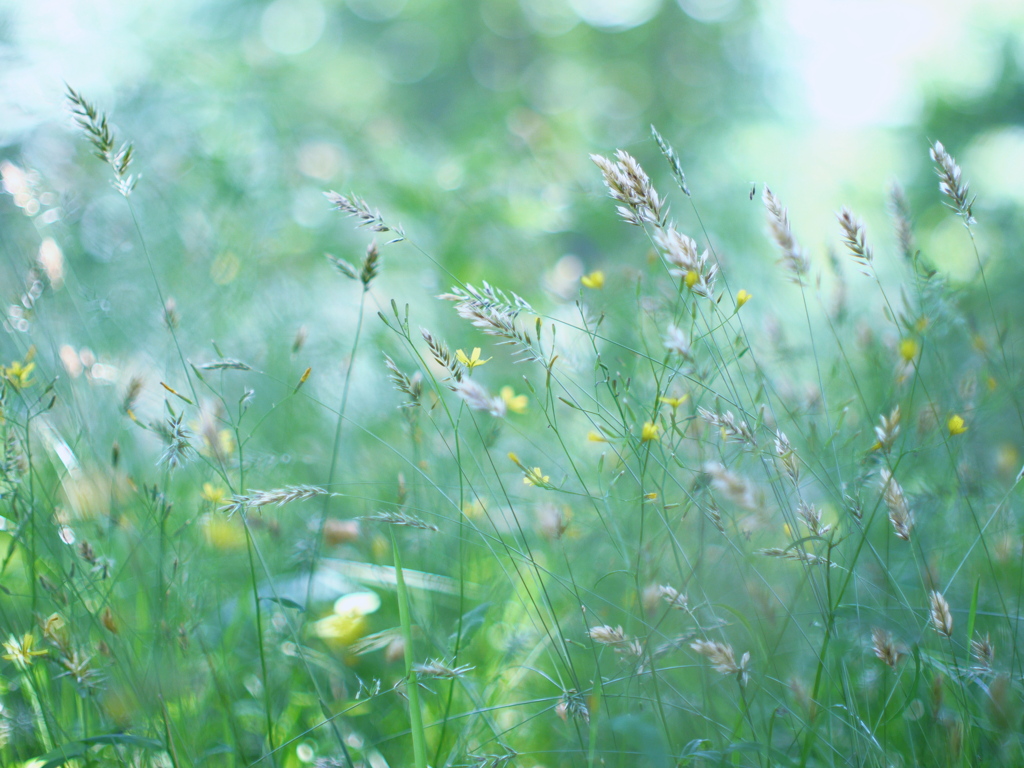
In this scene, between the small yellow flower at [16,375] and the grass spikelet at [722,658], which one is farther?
the small yellow flower at [16,375]

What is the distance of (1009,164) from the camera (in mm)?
3590

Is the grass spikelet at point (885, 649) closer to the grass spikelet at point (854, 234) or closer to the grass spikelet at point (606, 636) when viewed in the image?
the grass spikelet at point (606, 636)

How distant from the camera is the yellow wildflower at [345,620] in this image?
4.02 ft

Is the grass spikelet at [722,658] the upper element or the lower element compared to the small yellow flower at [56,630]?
lower

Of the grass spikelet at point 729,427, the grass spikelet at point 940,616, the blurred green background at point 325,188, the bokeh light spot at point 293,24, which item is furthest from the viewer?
the bokeh light spot at point 293,24

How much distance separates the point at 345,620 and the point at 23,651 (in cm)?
53

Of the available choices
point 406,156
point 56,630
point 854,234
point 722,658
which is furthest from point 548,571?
point 406,156

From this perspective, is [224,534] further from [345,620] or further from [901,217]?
[901,217]

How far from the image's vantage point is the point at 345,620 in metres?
1.25

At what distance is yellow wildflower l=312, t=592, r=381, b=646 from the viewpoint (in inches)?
48.3

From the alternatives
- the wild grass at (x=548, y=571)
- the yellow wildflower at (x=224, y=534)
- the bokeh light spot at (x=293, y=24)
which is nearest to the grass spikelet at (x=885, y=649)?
the wild grass at (x=548, y=571)

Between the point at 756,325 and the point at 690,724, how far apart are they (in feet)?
6.46

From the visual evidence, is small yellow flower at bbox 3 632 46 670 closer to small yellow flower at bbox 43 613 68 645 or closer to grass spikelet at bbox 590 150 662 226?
small yellow flower at bbox 43 613 68 645

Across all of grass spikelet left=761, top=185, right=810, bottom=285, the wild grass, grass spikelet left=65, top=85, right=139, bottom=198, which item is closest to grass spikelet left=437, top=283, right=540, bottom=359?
the wild grass
